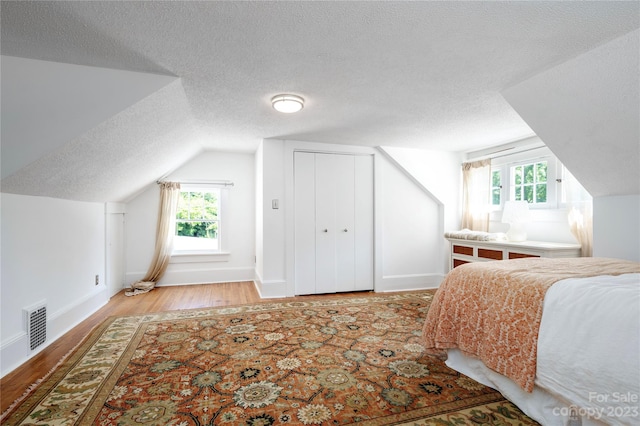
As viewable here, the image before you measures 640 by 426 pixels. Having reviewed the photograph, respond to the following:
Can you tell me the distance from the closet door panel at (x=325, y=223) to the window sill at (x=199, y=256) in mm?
1753

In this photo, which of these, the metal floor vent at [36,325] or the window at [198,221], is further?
the window at [198,221]

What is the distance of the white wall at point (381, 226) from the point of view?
163 inches

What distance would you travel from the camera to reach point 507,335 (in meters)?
1.70

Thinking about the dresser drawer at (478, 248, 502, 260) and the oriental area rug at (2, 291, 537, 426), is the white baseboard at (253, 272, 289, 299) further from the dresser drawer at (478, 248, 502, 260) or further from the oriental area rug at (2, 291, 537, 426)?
the dresser drawer at (478, 248, 502, 260)

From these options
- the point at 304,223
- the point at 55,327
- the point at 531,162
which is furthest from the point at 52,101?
the point at 531,162

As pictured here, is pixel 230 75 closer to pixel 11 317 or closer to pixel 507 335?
pixel 11 317

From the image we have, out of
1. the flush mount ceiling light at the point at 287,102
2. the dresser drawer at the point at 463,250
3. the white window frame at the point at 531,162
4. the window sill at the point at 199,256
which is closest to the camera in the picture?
the flush mount ceiling light at the point at 287,102

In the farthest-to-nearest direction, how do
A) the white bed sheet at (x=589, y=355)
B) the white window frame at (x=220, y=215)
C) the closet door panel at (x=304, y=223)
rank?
the white window frame at (x=220, y=215), the closet door panel at (x=304, y=223), the white bed sheet at (x=589, y=355)

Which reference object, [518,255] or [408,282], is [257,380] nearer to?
Result: [518,255]

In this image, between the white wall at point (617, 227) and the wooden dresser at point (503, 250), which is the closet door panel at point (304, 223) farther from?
the white wall at point (617, 227)

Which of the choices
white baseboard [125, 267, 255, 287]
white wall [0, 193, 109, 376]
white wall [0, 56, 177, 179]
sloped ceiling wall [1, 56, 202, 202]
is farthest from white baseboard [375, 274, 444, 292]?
white wall [0, 56, 177, 179]

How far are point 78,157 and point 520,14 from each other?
3.14 meters

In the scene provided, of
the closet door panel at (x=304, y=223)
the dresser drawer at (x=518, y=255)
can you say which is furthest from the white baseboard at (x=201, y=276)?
the dresser drawer at (x=518, y=255)

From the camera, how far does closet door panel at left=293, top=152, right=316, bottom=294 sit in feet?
14.0
